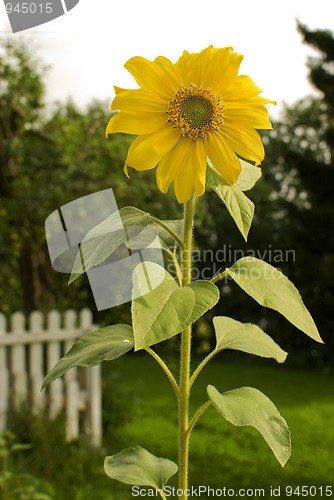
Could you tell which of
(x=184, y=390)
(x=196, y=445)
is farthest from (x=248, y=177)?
(x=196, y=445)

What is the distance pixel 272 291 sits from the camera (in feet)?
2.72

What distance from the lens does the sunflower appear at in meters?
0.84

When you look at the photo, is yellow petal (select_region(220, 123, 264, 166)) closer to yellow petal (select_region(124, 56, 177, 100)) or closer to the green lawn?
yellow petal (select_region(124, 56, 177, 100))

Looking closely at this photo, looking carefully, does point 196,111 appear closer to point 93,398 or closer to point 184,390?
point 184,390

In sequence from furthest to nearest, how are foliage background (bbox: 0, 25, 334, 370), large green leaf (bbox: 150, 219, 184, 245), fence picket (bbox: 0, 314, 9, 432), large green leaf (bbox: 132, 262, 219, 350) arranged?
foliage background (bbox: 0, 25, 334, 370), fence picket (bbox: 0, 314, 9, 432), large green leaf (bbox: 150, 219, 184, 245), large green leaf (bbox: 132, 262, 219, 350)

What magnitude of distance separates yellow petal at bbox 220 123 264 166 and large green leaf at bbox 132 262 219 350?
8.6 inches

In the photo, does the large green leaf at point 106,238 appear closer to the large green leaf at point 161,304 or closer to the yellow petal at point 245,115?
the large green leaf at point 161,304

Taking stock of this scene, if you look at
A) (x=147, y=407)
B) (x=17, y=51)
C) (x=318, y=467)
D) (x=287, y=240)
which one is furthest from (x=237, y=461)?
(x=287, y=240)

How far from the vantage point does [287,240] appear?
1120 cm

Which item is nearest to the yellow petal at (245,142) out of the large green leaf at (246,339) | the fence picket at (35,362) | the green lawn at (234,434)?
the large green leaf at (246,339)

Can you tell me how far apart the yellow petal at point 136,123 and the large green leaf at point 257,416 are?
0.43 m

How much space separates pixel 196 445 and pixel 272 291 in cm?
462

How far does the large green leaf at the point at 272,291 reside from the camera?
778mm

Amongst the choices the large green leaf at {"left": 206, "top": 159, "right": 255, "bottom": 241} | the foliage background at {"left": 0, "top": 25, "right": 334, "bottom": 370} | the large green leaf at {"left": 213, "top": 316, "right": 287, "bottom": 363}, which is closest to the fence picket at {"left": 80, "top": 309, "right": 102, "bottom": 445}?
the foliage background at {"left": 0, "top": 25, "right": 334, "bottom": 370}
